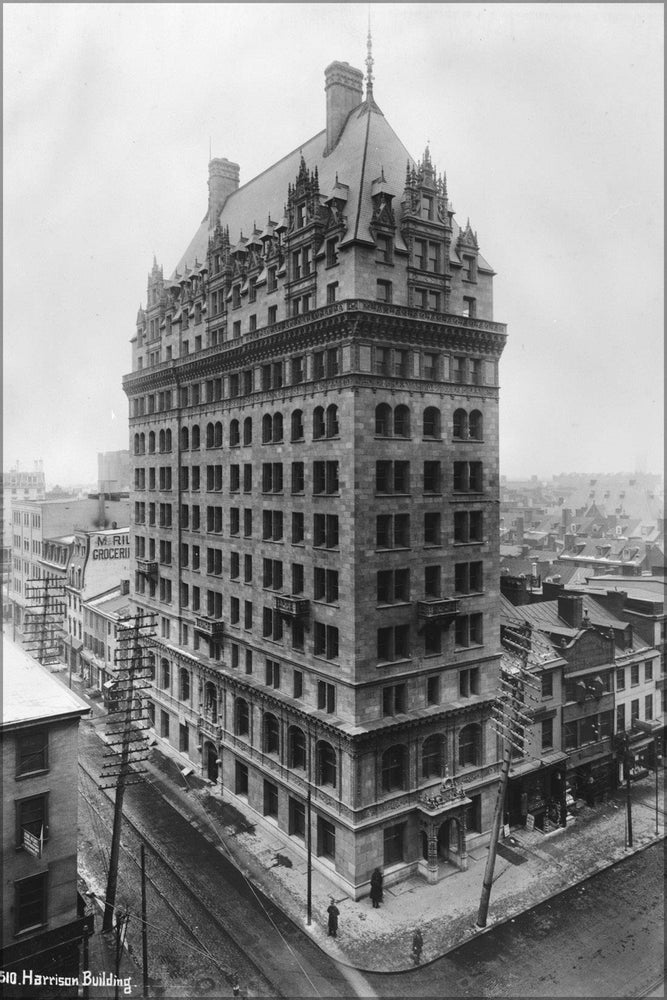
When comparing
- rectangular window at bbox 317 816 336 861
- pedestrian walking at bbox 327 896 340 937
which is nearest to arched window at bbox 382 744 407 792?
rectangular window at bbox 317 816 336 861

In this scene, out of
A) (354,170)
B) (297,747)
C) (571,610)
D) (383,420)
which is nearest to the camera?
(383,420)

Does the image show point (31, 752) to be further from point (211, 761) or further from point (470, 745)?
point (470, 745)

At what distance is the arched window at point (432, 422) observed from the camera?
41.3 metres

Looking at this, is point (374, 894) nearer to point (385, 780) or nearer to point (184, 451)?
point (385, 780)

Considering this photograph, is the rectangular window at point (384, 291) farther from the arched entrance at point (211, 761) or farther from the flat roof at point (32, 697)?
the arched entrance at point (211, 761)

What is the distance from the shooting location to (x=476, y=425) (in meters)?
43.9

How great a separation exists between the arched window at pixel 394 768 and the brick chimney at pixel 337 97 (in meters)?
38.9

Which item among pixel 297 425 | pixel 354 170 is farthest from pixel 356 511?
pixel 354 170

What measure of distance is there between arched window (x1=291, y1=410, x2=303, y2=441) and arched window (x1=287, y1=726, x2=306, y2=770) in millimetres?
18034

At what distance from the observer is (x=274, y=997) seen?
29.5 m

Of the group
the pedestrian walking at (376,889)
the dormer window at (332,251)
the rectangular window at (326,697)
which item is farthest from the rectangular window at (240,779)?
the dormer window at (332,251)

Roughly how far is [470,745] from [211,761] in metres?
20.2

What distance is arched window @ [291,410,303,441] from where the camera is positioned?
140ft

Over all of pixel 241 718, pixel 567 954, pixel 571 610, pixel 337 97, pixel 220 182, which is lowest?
pixel 567 954
